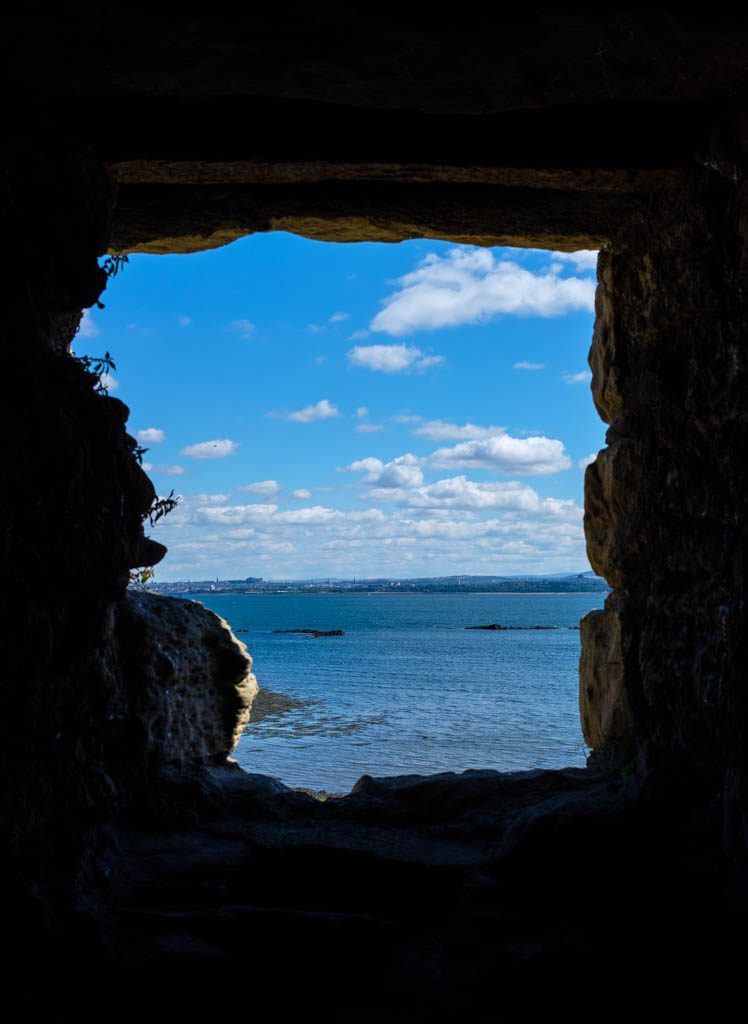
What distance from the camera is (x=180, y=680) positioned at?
4.65 metres

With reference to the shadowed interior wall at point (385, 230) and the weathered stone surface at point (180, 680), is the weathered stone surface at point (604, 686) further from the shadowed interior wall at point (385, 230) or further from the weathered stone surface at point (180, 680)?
the weathered stone surface at point (180, 680)

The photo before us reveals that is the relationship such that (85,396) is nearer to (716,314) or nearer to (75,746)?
(75,746)

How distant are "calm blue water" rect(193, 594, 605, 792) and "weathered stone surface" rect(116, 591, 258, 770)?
37.7ft

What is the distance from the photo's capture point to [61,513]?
10.5ft

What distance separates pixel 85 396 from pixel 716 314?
2708 mm

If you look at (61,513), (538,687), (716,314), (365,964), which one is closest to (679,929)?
(365,964)

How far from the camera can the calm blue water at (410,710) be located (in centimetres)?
1978

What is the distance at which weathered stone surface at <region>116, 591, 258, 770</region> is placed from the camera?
426 cm

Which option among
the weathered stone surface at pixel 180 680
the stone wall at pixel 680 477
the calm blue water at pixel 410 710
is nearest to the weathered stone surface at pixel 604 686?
the stone wall at pixel 680 477

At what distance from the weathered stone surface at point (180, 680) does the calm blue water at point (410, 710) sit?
11.5 metres

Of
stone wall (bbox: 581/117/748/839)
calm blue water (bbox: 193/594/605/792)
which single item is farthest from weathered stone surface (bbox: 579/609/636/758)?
calm blue water (bbox: 193/594/605/792)

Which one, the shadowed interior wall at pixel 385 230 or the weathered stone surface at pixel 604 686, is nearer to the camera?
the shadowed interior wall at pixel 385 230

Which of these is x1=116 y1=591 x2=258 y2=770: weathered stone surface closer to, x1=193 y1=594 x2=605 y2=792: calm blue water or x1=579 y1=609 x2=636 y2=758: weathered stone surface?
x1=579 y1=609 x2=636 y2=758: weathered stone surface

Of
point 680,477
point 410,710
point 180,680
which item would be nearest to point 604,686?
point 680,477
